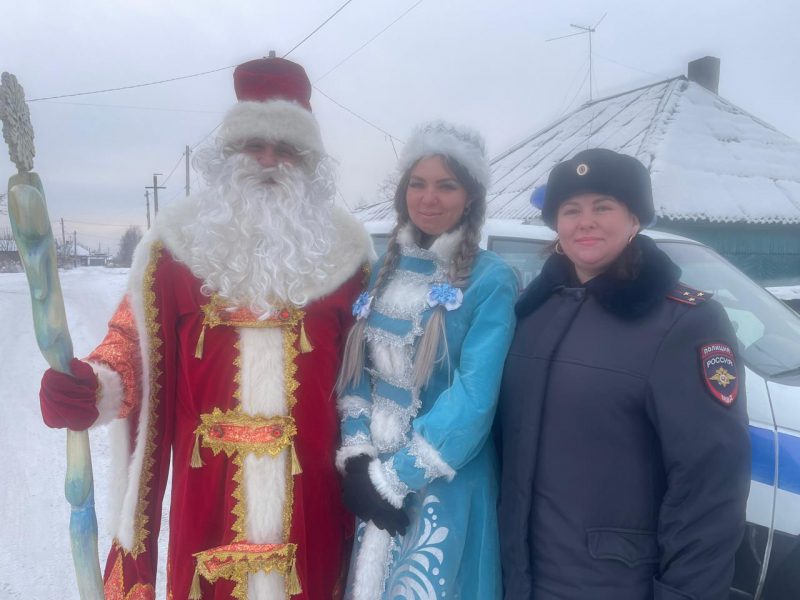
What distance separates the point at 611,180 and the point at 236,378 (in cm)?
132

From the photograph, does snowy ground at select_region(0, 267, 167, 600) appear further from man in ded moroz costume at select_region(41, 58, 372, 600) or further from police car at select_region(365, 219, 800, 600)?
police car at select_region(365, 219, 800, 600)

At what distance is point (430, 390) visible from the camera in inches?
79.7

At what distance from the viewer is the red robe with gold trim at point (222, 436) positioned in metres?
2.01

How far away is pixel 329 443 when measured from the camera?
84.6 inches


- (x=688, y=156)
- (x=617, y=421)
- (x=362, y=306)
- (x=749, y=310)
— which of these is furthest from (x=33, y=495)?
(x=688, y=156)

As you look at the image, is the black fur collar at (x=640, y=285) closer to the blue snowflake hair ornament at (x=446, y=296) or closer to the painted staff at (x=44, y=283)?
the blue snowflake hair ornament at (x=446, y=296)

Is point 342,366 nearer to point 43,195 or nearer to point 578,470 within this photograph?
point 578,470

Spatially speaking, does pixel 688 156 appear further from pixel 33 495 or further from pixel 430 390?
pixel 33 495

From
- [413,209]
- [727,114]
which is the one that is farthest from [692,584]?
[727,114]

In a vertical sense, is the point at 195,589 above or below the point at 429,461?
below

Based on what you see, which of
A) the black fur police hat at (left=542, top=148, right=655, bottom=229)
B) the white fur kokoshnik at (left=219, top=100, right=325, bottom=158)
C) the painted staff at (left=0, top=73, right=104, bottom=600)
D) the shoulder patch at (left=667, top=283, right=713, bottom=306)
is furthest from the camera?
the white fur kokoshnik at (left=219, top=100, right=325, bottom=158)

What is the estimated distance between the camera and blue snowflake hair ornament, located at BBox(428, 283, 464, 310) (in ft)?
6.47

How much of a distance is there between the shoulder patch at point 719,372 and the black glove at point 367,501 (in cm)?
98

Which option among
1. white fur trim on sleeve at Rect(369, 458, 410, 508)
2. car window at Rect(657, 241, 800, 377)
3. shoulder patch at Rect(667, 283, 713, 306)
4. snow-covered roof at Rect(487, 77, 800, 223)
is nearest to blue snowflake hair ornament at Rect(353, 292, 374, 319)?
white fur trim on sleeve at Rect(369, 458, 410, 508)
